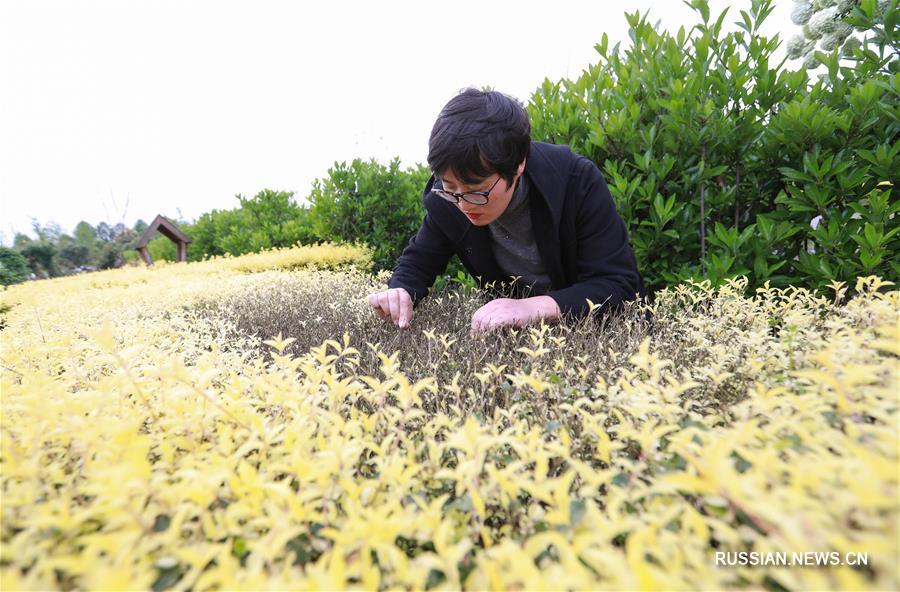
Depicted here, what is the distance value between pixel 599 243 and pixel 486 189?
31.2 inches

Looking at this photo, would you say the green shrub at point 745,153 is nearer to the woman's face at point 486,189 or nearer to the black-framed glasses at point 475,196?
the woman's face at point 486,189

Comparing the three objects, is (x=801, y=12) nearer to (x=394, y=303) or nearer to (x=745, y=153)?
(x=745, y=153)

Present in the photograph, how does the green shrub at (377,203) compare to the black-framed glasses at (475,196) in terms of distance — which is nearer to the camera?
the black-framed glasses at (475,196)

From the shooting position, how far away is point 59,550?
81cm

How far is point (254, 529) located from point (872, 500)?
1037 millimetres

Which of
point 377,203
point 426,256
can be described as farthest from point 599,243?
point 377,203

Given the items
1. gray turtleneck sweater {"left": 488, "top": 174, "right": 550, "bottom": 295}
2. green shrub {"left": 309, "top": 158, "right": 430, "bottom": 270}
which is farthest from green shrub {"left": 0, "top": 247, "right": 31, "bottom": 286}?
gray turtleneck sweater {"left": 488, "top": 174, "right": 550, "bottom": 295}

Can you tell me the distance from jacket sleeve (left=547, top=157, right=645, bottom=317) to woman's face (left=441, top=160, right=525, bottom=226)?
41 centimetres

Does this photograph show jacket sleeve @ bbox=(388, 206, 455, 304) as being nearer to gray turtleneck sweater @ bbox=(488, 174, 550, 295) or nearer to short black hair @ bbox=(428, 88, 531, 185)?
gray turtleneck sweater @ bbox=(488, 174, 550, 295)

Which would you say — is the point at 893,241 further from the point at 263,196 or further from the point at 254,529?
the point at 263,196

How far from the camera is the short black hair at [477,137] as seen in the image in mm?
2205

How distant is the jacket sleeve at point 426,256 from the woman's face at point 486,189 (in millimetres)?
557

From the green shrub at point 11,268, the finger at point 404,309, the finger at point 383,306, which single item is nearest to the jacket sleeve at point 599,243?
the finger at point 404,309

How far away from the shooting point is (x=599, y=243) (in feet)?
8.78
